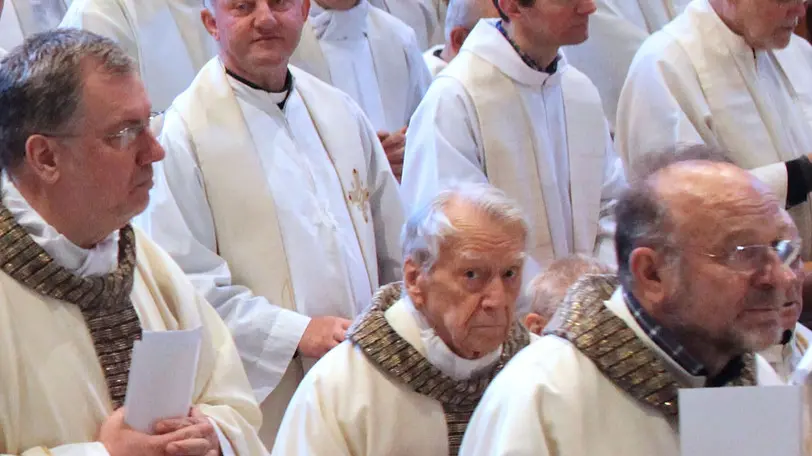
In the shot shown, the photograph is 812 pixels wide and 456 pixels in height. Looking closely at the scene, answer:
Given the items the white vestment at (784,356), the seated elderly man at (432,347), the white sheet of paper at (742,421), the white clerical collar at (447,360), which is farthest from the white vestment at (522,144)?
the white sheet of paper at (742,421)

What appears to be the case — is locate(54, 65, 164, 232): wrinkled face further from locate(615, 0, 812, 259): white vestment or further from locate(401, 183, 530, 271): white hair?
locate(615, 0, 812, 259): white vestment

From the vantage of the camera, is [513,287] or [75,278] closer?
[75,278]

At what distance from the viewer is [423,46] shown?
23.4 ft

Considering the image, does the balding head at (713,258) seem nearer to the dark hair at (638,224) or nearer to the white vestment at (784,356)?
the dark hair at (638,224)

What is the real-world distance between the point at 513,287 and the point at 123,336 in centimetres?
101

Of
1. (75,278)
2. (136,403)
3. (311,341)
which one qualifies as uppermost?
(75,278)

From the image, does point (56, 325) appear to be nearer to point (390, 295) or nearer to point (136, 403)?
point (136, 403)

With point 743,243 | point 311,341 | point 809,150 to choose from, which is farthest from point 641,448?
point 809,150

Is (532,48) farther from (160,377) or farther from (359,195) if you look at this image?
(160,377)

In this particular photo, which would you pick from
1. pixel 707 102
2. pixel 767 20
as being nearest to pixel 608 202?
pixel 707 102

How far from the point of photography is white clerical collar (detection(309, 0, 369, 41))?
570 centimetres

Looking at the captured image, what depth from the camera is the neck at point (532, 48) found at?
514cm

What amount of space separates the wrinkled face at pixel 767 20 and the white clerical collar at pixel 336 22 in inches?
58.5

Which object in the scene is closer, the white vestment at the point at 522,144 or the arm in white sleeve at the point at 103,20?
the white vestment at the point at 522,144
